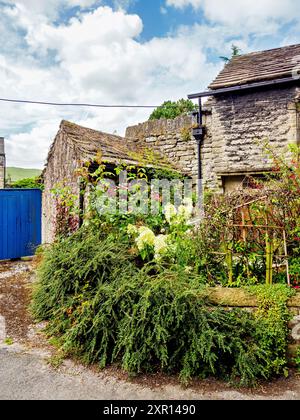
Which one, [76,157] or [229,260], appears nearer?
[229,260]

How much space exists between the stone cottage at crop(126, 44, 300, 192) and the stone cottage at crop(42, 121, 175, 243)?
93 cm

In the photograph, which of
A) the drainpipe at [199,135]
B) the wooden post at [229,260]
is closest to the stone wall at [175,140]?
the drainpipe at [199,135]

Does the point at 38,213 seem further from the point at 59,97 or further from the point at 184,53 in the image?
the point at 184,53

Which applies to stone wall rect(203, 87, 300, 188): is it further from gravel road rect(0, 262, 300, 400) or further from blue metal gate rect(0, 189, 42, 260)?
gravel road rect(0, 262, 300, 400)

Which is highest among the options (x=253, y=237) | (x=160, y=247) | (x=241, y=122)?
(x=241, y=122)

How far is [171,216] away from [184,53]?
16.4ft

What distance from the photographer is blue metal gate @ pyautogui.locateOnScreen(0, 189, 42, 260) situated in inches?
353

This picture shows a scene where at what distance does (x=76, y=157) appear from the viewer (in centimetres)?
723

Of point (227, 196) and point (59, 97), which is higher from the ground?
point (59, 97)

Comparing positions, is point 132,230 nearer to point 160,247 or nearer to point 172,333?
point 160,247

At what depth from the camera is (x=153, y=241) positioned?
440 centimetres

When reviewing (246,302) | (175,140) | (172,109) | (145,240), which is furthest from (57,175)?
(172,109)

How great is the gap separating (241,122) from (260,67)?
1.71 m
